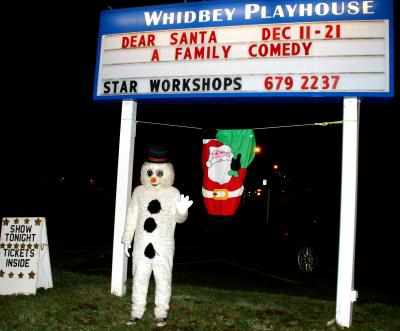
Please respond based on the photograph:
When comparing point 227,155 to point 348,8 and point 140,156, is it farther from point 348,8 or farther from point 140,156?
point 140,156

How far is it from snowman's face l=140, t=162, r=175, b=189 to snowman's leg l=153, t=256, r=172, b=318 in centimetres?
85

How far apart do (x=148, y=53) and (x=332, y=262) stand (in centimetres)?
688

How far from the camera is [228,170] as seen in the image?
→ 6.74m

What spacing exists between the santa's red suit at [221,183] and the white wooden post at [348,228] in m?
1.54

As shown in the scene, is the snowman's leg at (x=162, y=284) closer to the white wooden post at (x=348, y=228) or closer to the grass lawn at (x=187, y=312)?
the grass lawn at (x=187, y=312)

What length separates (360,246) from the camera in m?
13.5

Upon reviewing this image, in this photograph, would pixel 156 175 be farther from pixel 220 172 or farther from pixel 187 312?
pixel 187 312

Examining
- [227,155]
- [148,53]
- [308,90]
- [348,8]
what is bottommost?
[227,155]

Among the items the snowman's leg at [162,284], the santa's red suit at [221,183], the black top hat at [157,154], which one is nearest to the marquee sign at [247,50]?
the santa's red suit at [221,183]

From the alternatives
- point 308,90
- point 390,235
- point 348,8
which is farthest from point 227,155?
point 390,235

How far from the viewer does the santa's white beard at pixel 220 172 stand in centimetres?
675

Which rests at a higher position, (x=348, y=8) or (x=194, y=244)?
(x=348, y=8)

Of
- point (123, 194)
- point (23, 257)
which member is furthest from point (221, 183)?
point (23, 257)

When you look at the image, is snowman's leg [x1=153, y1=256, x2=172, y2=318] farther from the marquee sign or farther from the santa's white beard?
the marquee sign
